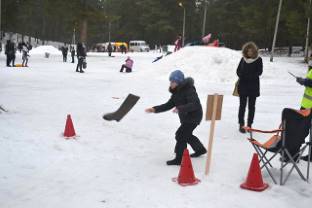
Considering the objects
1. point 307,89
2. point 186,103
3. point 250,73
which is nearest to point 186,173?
point 186,103

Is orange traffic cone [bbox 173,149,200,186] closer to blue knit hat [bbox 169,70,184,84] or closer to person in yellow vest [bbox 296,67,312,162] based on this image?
blue knit hat [bbox 169,70,184,84]

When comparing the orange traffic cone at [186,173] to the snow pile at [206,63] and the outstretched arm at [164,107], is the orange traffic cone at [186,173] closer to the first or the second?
the outstretched arm at [164,107]

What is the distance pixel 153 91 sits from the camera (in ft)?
53.6

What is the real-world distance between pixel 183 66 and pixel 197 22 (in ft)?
216

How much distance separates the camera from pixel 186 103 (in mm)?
6426

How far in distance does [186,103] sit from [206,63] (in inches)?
592

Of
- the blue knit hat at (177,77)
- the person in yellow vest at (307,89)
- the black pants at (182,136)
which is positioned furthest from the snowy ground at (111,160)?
the blue knit hat at (177,77)

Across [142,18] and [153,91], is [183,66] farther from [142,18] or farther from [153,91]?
Answer: [142,18]

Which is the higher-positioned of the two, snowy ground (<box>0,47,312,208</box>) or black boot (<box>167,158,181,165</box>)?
black boot (<box>167,158,181,165</box>)

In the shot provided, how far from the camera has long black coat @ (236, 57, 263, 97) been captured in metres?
8.69

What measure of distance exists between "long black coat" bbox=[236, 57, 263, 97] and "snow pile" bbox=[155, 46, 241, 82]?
11.2 m

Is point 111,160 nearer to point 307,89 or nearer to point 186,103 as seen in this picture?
point 186,103

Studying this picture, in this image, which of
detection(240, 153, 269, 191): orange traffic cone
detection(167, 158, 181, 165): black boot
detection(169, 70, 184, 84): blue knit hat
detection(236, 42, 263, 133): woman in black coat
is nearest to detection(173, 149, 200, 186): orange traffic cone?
detection(240, 153, 269, 191): orange traffic cone

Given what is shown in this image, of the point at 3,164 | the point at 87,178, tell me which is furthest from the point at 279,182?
the point at 3,164
